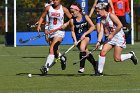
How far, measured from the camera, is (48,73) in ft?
50.5

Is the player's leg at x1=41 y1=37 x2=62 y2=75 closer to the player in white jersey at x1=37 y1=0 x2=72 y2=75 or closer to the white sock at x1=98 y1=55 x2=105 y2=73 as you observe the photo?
the player in white jersey at x1=37 y1=0 x2=72 y2=75

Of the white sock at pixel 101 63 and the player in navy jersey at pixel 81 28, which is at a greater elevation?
the player in navy jersey at pixel 81 28

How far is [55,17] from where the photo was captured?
15266mm

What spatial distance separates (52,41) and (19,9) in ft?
52.8

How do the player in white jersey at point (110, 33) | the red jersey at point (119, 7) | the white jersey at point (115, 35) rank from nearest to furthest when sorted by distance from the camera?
1. the player in white jersey at point (110, 33)
2. the white jersey at point (115, 35)
3. the red jersey at point (119, 7)

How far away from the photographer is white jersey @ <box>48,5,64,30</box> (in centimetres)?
1522

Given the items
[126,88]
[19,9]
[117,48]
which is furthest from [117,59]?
[19,9]

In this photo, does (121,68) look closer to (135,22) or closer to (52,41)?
(52,41)

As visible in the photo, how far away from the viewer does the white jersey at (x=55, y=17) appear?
15.2 meters

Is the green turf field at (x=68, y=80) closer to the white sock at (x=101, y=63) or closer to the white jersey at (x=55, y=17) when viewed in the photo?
the white sock at (x=101, y=63)

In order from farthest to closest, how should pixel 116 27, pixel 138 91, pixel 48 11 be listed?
pixel 48 11, pixel 116 27, pixel 138 91

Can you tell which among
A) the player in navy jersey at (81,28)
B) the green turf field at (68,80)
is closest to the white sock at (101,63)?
the green turf field at (68,80)

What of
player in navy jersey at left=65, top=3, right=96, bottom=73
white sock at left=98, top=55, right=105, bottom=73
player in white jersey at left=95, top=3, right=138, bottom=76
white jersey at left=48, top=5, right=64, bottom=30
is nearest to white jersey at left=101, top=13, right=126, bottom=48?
player in white jersey at left=95, top=3, right=138, bottom=76

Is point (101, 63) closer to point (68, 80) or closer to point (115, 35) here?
point (115, 35)
